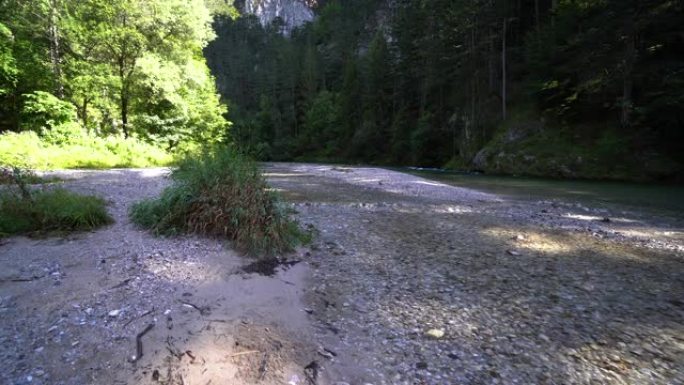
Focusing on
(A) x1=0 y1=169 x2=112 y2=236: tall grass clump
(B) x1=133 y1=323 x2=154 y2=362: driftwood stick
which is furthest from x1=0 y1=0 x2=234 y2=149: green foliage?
(B) x1=133 y1=323 x2=154 y2=362: driftwood stick

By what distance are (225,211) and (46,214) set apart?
270 cm

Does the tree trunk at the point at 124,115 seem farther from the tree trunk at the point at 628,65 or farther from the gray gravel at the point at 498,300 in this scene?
the tree trunk at the point at 628,65

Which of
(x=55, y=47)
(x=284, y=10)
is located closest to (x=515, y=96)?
(x=55, y=47)

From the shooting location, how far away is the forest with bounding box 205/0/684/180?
19.9 m

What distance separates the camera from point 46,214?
571 cm

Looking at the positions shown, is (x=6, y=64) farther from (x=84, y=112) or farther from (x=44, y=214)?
(x=44, y=214)

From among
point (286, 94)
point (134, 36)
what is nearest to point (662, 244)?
point (134, 36)

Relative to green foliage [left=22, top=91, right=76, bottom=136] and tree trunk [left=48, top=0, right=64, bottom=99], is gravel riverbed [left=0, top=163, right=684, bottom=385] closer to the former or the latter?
green foliage [left=22, top=91, right=76, bottom=136]

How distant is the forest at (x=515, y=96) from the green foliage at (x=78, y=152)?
222 inches

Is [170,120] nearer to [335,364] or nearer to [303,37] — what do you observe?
[335,364]

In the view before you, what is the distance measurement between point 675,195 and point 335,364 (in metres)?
16.9

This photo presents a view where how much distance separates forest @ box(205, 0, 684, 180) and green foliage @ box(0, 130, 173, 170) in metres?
→ 5.64

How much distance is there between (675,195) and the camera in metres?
14.2

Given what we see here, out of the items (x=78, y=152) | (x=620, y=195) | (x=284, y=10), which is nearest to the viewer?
(x=620, y=195)
